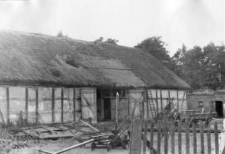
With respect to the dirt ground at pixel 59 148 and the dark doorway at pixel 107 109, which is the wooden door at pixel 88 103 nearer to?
the dark doorway at pixel 107 109

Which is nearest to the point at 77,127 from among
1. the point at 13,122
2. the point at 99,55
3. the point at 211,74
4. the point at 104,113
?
the point at 13,122

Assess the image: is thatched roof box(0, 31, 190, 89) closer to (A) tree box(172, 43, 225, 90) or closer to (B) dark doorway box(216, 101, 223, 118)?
(B) dark doorway box(216, 101, 223, 118)

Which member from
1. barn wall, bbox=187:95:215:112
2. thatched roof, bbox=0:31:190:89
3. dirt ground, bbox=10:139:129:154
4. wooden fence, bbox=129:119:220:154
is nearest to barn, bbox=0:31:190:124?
thatched roof, bbox=0:31:190:89

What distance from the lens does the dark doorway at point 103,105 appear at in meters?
22.7

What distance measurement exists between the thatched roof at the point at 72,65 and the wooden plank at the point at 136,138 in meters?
10.4

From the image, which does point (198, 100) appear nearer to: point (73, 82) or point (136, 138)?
point (73, 82)

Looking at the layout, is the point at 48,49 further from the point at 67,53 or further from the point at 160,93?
the point at 160,93

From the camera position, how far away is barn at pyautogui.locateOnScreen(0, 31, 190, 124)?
56.7ft

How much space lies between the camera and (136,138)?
24.0ft

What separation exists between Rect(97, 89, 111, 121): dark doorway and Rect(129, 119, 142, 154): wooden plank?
1499cm

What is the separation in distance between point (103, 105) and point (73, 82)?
423cm

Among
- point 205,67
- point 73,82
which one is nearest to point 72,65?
point 73,82

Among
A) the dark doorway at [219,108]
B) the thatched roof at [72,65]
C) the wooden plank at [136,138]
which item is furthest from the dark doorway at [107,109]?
the wooden plank at [136,138]

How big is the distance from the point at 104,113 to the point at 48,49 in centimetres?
535
